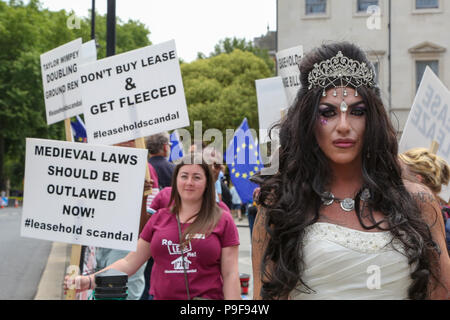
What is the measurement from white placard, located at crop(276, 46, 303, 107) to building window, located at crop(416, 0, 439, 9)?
2720cm

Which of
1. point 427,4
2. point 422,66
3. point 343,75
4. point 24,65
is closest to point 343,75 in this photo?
point 343,75

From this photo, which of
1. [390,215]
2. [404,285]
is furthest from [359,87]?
[404,285]

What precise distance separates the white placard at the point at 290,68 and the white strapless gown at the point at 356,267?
16.3ft

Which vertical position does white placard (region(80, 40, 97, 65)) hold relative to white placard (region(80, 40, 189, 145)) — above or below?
above

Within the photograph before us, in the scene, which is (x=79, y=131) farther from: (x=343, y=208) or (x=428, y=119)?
(x=343, y=208)

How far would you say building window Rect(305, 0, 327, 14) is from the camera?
33300 mm

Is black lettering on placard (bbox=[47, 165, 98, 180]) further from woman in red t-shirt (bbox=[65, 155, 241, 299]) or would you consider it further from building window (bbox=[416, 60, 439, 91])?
building window (bbox=[416, 60, 439, 91])

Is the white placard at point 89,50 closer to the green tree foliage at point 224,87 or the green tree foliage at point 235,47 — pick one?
the green tree foliage at point 224,87

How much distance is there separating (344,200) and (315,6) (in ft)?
106

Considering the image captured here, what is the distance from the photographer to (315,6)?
111 ft

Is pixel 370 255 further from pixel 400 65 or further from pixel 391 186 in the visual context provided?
pixel 400 65

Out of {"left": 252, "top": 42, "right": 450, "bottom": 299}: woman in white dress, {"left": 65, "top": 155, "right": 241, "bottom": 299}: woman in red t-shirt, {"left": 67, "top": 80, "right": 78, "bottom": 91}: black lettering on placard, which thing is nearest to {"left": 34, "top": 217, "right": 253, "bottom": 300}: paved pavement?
{"left": 67, "top": 80, "right": 78, "bottom": 91}: black lettering on placard

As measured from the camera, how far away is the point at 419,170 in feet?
15.5
